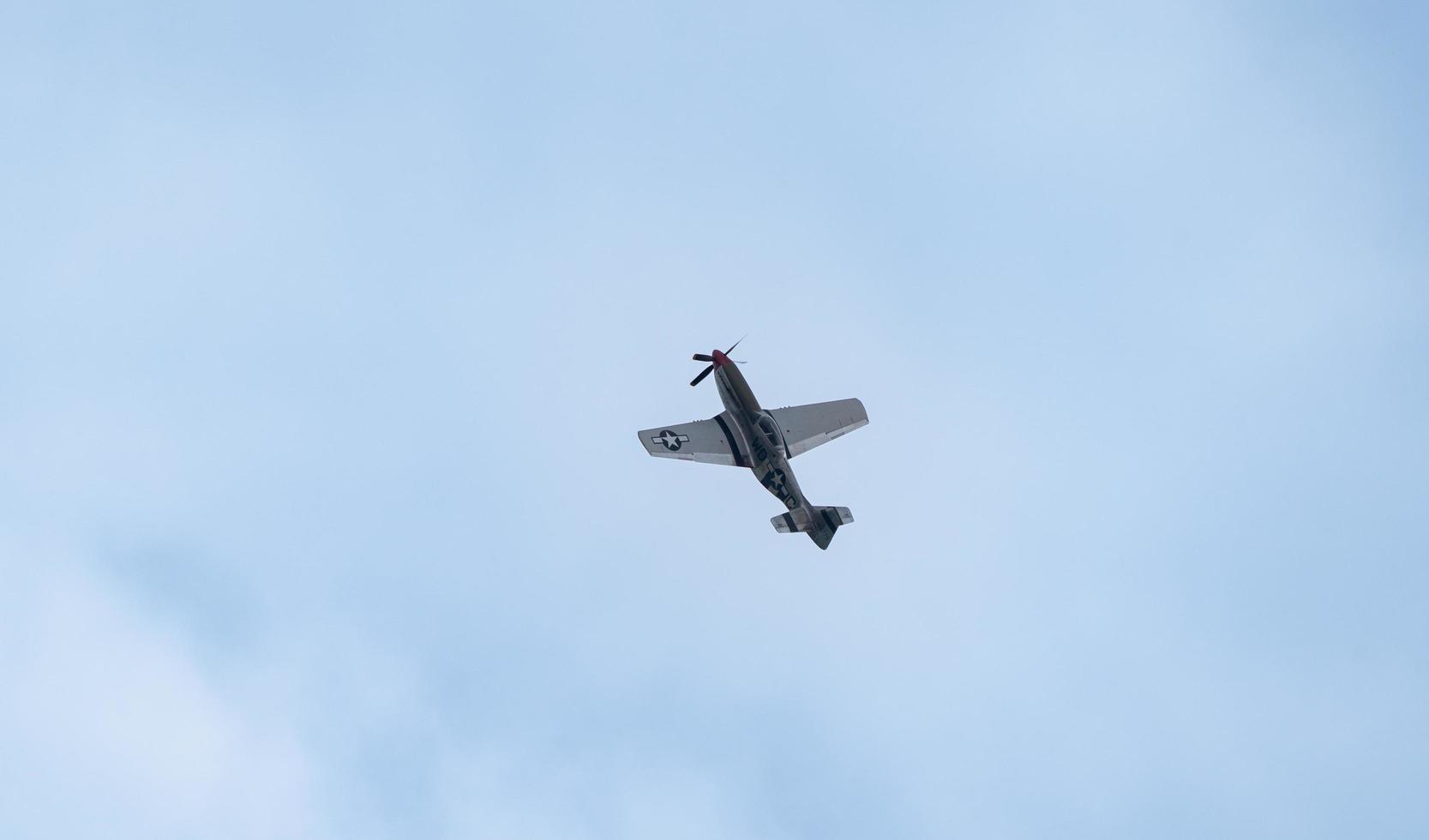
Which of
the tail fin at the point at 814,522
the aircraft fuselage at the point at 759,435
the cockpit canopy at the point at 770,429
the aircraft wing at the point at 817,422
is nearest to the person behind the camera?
the tail fin at the point at 814,522

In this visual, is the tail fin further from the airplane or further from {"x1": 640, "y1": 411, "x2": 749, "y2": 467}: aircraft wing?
{"x1": 640, "y1": 411, "x2": 749, "y2": 467}: aircraft wing

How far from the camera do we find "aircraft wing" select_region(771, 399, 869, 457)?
225 ft

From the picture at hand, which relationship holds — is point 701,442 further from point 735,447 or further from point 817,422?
point 817,422

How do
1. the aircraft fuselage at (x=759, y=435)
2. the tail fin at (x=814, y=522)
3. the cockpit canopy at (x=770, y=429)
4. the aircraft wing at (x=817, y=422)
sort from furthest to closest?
the aircraft wing at (x=817, y=422)
the cockpit canopy at (x=770, y=429)
the aircraft fuselage at (x=759, y=435)
the tail fin at (x=814, y=522)

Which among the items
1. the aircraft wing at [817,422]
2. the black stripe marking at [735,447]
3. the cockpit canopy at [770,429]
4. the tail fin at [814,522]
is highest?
the aircraft wing at [817,422]

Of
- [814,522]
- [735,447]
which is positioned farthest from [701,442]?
[814,522]

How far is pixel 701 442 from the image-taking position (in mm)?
65188

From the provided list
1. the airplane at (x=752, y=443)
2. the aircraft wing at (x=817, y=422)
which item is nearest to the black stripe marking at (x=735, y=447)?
the airplane at (x=752, y=443)

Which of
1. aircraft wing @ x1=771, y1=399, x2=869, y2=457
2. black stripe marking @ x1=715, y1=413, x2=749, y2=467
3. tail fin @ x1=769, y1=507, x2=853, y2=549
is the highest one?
aircraft wing @ x1=771, y1=399, x2=869, y2=457

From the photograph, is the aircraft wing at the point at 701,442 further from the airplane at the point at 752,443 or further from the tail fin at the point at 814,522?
the tail fin at the point at 814,522

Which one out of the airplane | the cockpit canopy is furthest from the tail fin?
the cockpit canopy

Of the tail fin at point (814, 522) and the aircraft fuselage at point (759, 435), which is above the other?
the aircraft fuselage at point (759, 435)

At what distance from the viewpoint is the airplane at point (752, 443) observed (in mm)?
63781

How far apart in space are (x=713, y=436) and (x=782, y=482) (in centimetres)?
456
